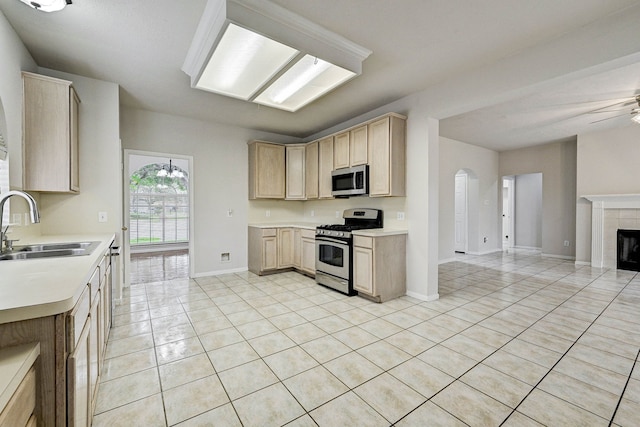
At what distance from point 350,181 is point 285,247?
172 centimetres

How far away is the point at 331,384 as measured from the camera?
1.83 m

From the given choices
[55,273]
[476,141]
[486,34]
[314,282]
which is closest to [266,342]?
[55,273]

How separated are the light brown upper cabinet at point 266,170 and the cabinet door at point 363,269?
217cm

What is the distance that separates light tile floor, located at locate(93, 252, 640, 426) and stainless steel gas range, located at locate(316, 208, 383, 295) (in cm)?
25

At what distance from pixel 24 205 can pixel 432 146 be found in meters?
4.31

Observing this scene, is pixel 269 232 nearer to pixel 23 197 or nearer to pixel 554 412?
pixel 23 197

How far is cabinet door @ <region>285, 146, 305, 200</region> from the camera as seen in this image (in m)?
5.15

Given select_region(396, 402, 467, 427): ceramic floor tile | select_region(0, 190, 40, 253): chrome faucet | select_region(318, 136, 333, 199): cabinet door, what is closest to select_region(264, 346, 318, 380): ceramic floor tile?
select_region(396, 402, 467, 427): ceramic floor tile

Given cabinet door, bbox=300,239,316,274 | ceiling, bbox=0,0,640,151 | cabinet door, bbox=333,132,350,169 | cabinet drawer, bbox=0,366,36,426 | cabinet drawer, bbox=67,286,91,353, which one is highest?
ceiling, bbox=0,0,640,151

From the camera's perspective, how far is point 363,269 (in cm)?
347

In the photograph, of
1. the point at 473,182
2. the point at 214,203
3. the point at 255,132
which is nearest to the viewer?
the point at 214,203

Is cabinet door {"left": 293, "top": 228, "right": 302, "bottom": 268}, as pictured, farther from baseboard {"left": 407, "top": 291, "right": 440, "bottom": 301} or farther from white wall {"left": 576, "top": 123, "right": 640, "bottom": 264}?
white wall {"left": 576, "top": 123, "right": 640, "bottom": 264}

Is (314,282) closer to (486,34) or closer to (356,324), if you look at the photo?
(356,324)

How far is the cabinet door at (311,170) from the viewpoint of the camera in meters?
4.86
